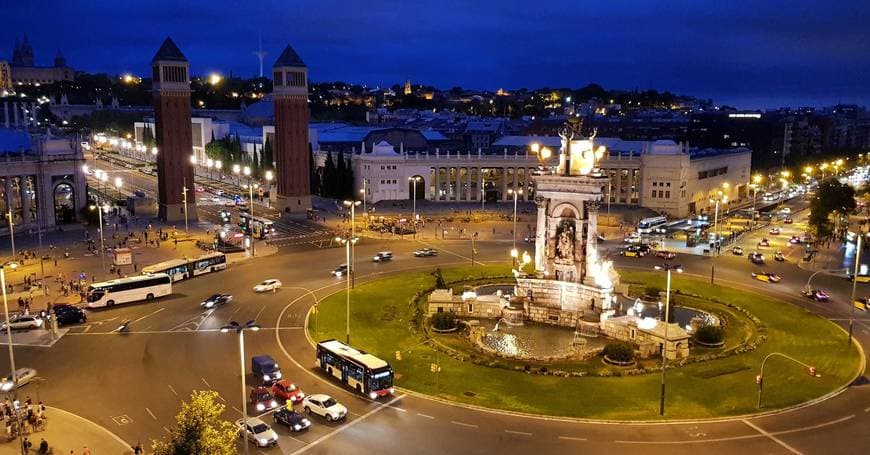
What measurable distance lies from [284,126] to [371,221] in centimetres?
2675

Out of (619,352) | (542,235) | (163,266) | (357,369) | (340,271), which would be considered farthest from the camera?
(340,271)

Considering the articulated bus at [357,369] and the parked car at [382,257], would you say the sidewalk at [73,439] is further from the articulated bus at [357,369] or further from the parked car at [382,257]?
the parked car at [382,257]

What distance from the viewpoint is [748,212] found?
14025 cm

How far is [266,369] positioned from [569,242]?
31681mm

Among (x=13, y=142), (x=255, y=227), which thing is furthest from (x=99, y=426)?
(x=13, y=142)

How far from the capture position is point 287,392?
4412 cm

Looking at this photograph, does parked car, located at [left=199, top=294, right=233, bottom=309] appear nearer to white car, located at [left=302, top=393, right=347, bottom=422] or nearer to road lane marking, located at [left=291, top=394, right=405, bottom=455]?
white car, located at [left=302, top=393, right=347, bottom=422]

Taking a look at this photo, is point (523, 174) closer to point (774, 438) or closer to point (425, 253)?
point (425, 253)

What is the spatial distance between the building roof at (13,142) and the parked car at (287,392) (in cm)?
8480

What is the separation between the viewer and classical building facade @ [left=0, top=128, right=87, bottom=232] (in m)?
104

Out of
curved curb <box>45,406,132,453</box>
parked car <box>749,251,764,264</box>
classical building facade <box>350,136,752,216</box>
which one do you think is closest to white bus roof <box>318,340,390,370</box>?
curved curb <box>45,406,132,453</box>

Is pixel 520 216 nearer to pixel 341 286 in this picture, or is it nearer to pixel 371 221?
pixel 371 221

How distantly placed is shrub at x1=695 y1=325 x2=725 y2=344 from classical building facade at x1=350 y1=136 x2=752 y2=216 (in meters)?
81.9

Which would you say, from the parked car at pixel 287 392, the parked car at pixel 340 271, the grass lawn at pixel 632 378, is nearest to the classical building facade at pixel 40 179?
the parked car at pixel 340 271
